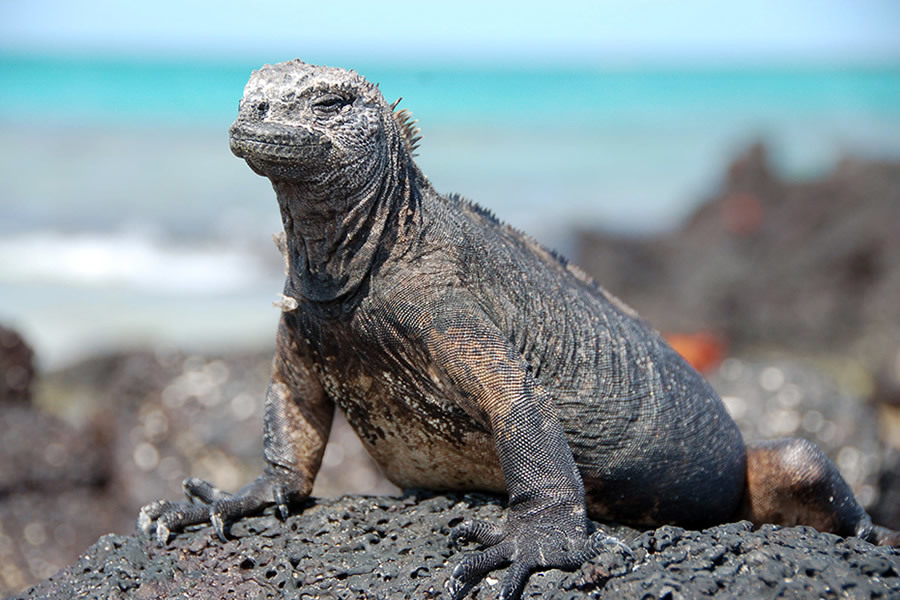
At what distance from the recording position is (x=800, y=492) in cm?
402

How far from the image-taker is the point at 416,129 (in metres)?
3.71

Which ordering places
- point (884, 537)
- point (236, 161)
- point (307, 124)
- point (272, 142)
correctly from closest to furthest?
point (272, 142)
point (307, 124)
point (884, 537)
point (236, 161)

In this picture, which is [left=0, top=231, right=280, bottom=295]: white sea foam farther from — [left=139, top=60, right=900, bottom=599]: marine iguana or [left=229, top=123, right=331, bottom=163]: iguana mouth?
[left=229, top=123, right=331, bottom=163]: iguana mouth

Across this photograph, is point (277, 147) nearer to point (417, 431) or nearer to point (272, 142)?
point (272, 142)

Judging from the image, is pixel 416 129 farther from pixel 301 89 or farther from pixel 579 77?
pixel 579 77

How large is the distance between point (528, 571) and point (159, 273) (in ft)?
57.1

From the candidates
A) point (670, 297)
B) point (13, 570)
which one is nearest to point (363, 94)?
point (13, 570)

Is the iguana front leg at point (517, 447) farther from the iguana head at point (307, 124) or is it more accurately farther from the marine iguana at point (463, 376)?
the iguana head at point (307, 124)

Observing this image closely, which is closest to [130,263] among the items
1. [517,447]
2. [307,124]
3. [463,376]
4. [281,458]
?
[281,458]

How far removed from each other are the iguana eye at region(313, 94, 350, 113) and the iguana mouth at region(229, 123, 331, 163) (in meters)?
0.16

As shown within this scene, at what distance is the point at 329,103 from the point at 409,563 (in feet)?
5.47

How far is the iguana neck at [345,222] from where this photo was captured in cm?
337

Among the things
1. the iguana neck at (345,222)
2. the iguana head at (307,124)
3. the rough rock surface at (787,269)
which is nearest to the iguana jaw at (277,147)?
the iguana head at (307,124)

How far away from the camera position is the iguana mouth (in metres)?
3.14
